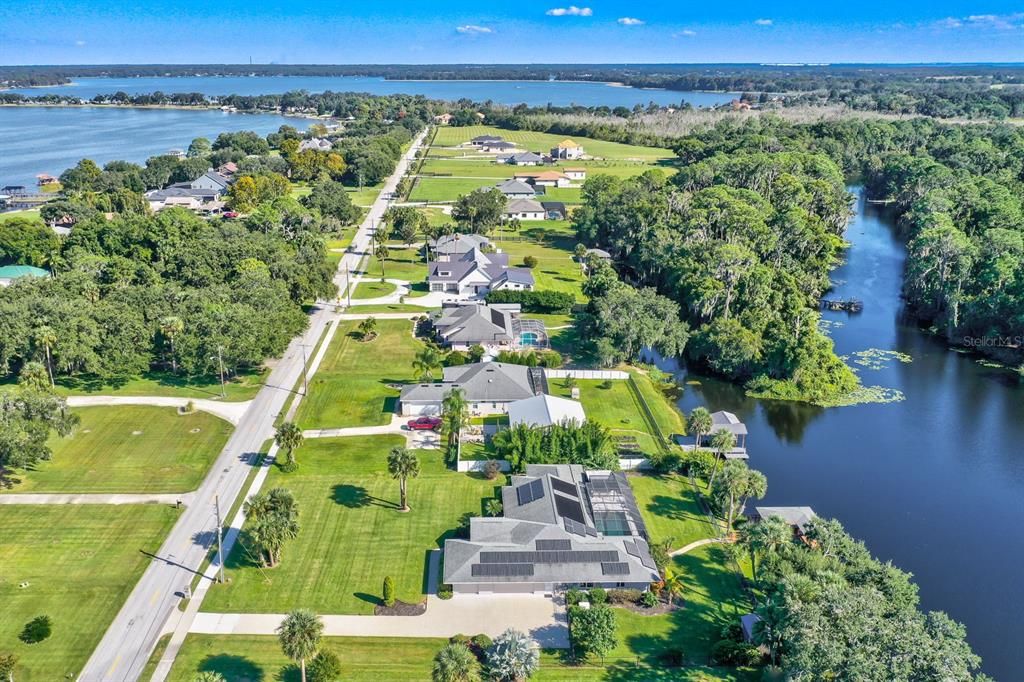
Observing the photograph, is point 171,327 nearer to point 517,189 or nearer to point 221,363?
point 221,363

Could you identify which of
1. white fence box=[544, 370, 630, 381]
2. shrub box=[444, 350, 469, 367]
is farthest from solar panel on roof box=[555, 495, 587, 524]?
shrub box=[444, 350, 469, 367]

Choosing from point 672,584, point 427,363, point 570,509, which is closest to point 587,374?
point 427,363

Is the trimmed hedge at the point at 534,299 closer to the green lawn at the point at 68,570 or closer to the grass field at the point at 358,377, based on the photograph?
the grass field at the point at 358,377

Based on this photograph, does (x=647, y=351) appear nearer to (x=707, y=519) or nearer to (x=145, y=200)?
(x=707, y=519)

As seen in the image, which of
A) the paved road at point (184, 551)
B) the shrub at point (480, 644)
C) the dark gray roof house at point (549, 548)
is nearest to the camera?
the paved road at point (184, 551)

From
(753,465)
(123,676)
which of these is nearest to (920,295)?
(753,465)

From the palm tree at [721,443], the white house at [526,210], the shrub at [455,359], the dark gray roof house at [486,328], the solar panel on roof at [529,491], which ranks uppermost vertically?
the white house at [526,210]

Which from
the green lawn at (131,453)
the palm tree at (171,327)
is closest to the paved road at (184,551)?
the green lawn at (131,453)
